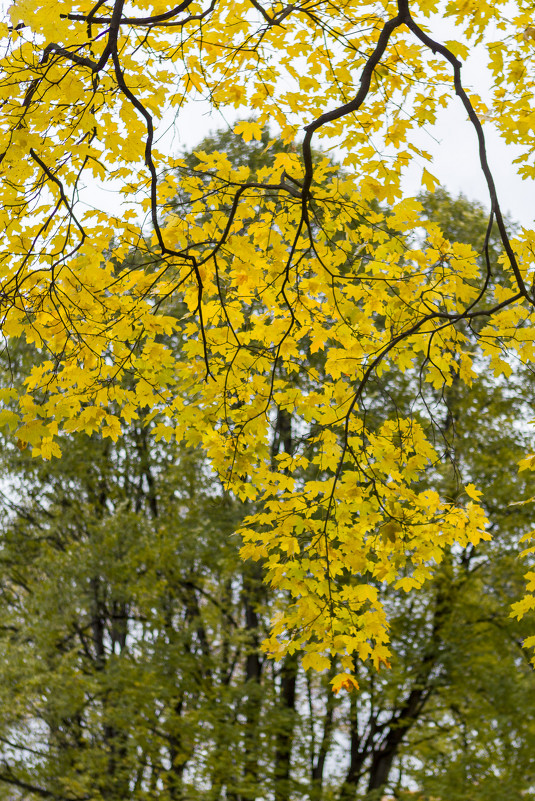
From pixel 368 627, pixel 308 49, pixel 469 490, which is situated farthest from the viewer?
pixel 308 49

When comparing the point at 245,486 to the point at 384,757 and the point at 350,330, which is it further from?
the point at 384,757

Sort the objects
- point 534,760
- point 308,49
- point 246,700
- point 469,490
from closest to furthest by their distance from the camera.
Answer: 1. point 469,490
2. point 308,49
3. point 534,760
4. point 246,700

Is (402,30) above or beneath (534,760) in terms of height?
above

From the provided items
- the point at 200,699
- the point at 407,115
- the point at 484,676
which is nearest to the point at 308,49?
the point at 407,115

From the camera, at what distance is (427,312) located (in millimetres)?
5211

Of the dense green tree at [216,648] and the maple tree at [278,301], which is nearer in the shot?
the maple tree at [278,301]

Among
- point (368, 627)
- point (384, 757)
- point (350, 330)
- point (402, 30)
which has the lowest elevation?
point (368, 627)

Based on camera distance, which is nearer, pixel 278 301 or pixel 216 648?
pixel 278 301

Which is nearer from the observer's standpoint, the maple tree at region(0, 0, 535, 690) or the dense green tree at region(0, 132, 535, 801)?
the maple tree at region(0, 0, 535, 690)

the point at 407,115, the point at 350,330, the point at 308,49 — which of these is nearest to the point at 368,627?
the point at 350,330

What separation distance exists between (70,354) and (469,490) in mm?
2683

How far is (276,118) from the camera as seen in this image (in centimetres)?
535

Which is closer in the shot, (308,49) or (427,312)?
(427,312)

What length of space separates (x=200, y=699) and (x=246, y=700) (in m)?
0.77
